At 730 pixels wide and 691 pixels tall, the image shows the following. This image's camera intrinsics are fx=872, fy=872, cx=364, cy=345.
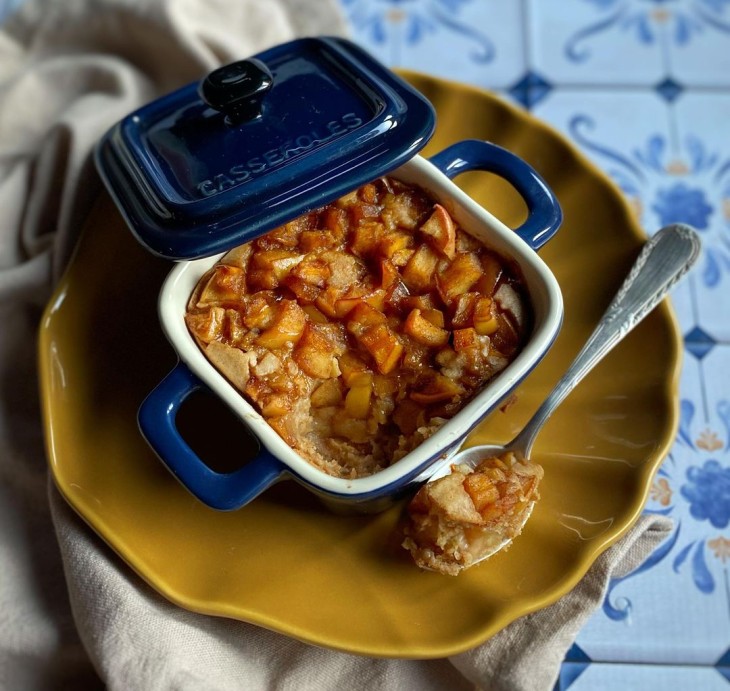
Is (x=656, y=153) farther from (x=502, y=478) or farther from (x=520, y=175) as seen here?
(x=502, y=478)

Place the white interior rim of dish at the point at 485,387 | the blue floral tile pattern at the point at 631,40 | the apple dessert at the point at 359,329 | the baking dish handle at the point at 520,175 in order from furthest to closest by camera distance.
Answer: the blue floral tile pattern at the point at 631,40
the baking dish handle at the point at 520,175
the apple dessert at the point at 359,329
the white interior rim of dish at the point at 485,387

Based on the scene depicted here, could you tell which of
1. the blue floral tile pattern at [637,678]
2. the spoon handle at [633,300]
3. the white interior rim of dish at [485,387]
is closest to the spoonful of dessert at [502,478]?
the spoon handle at [633,300]

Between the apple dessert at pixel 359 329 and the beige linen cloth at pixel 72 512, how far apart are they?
1.46ft

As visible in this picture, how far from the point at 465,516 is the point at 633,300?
0.63m

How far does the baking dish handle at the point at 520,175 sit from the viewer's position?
180 centimetres

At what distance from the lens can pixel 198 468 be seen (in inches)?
63.6

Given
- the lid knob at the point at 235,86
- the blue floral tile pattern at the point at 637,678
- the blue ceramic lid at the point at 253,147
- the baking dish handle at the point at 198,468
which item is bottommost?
the blue floral tile pattern at the point at 637,678

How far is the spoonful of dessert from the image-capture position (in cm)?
167

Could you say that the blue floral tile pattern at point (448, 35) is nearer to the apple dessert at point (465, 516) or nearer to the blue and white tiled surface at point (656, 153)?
the blue and white tiled surface at point (656, 153)

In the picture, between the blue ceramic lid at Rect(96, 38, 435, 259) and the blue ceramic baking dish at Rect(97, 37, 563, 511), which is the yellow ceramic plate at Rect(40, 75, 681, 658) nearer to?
the blue ceramic baking dish at Rect(97, 37, 563, 511)

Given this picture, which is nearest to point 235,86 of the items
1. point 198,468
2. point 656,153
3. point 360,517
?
point 198,468

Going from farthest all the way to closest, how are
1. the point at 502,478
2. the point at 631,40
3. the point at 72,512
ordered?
the point at 631,40, the point at 72,512, the point at 502,478

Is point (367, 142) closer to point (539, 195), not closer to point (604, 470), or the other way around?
point (539, 195)

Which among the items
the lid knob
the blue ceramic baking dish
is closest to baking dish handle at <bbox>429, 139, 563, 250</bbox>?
the blue ceramic baking dish
